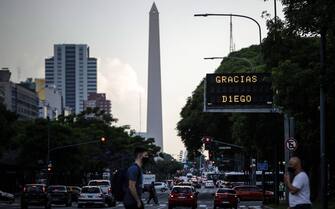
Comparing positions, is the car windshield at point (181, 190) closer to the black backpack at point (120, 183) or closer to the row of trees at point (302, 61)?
the row of trees at point (302, 61)

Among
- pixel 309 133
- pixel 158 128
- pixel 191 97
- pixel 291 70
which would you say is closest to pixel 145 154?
pixel 291 70

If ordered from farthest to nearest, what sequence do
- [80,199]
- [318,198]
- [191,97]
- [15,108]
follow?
[15,108]
[191,97]
[318,198]
[80,199]

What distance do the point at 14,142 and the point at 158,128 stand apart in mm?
50475

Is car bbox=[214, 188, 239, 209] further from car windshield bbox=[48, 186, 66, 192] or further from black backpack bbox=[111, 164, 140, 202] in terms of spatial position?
black backpack bbox=[111, 164, 140, 202]

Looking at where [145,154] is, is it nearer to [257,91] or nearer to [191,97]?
[257,91]

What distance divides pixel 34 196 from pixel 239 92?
45.6 ft

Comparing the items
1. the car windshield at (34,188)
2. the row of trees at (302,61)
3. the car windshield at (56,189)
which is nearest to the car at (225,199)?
the row of trees at (302,61)

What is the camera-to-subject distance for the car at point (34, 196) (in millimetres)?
47375

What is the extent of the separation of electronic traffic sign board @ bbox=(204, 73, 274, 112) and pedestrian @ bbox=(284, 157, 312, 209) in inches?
1095

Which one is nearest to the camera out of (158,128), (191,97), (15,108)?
(191,97)

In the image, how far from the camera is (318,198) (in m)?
57.8

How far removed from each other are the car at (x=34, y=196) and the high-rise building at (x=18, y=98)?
368ft

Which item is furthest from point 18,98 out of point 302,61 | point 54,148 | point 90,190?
point 302,61

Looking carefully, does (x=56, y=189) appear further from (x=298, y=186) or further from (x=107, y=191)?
(x=298, y=186)
